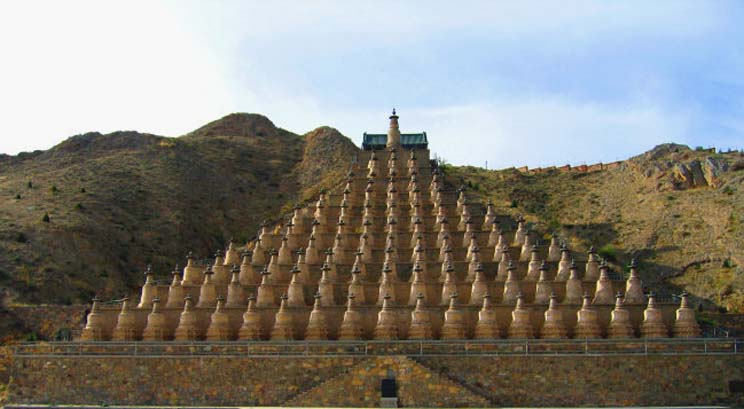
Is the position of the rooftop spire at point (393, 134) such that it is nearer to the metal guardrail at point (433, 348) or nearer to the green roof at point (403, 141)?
the green roof at point (403, 141)

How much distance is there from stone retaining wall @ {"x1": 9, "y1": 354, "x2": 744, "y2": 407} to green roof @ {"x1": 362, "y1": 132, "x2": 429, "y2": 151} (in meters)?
30.3

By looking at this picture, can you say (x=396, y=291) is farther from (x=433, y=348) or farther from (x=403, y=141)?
(x=403, y=141)

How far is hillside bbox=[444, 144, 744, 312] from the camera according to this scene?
2378 inches

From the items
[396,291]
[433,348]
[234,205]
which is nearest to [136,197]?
[234,205]

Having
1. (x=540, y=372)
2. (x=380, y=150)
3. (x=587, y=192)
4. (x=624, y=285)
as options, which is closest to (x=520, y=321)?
(x=540, y=372)

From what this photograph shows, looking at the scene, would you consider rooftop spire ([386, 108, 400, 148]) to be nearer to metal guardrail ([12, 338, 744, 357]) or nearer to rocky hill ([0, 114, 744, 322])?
rocky hill ([0, 114, 744, 322])

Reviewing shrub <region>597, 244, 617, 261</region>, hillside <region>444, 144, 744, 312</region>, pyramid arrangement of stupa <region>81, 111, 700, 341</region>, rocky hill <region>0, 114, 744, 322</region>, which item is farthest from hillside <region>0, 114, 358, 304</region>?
shrub <region>597, 244, 617, 261</region>

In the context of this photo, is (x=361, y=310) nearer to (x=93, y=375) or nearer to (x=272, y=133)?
(x=93, y=375)

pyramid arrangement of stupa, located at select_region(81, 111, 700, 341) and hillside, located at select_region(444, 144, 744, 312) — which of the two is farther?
hillside, located at select_region(444, 144, 744, 312)

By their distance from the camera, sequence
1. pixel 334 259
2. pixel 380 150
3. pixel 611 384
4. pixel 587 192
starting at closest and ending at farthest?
pixel 611 384, pixel 334 259, pixel 380 150, pixel 587 192

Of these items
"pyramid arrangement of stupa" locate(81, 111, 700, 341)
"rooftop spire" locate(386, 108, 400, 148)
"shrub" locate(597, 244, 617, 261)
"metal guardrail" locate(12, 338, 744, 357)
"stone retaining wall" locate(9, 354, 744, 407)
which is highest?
"rooftop spire" locate(386, 108, 400, 148)

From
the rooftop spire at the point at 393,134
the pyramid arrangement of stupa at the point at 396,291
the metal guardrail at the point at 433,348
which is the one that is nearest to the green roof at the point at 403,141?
the rooftop spire at the point at 393,134

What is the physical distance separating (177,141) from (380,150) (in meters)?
47.2

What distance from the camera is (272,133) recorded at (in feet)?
390
